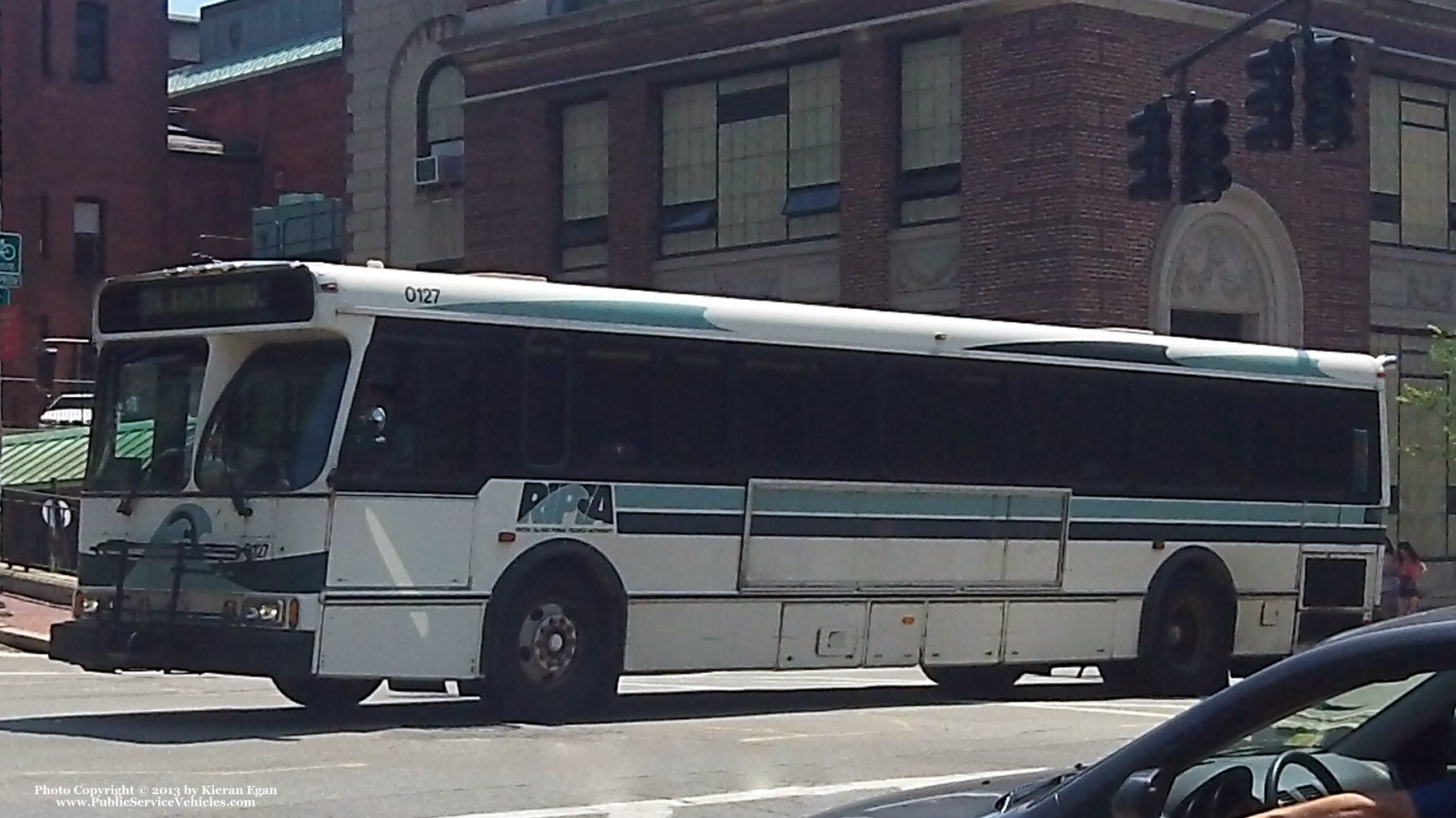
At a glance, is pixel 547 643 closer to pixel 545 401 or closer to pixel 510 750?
pixel 545 401

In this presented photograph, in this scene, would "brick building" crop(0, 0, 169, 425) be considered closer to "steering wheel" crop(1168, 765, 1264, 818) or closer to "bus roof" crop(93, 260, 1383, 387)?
"bus roof" crop(93, 260, 1383, 387)

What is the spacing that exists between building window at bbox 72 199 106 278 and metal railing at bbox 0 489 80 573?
76.5ft

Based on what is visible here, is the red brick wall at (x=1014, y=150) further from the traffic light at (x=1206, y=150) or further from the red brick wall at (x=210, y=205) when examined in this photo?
the red brick wall at (x=210, y=205)

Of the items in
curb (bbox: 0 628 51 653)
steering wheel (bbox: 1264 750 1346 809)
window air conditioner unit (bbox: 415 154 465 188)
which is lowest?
curb (bbox: 0 628 51 653)

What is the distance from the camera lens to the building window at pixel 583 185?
36.6 meters

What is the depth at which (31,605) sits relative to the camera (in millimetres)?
28984

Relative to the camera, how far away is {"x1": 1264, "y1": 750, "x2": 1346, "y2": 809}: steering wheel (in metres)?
4.68

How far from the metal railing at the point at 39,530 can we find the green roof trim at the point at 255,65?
85.6 ft

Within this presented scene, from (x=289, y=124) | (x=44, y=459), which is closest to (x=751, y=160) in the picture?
(x=44, y=459)

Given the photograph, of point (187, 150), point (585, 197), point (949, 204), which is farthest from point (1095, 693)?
point (187, 150)

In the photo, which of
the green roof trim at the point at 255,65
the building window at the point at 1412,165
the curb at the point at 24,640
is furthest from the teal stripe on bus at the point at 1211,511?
the green roof trim at the point at 255,65

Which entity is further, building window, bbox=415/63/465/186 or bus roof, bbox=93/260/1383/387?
building window, bbox=415/63/465/186

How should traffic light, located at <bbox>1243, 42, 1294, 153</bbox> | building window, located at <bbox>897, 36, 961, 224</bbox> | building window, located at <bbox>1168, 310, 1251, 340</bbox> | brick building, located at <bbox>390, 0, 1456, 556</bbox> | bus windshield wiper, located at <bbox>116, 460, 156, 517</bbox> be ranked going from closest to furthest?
bus windshield wiper, located at <bbox>116, 460, 156, 517</bbox> → traffic light, located at <bbox>1243, 42, 1294, 153</bbox> → brick building, located at <bbox>390, 0, 1456, 556</bbox> → building window, located at <bbox>897, 36, 961, 224</bbox> → building window, located at <bbox>1168, 310, 1251, 340</bbox>

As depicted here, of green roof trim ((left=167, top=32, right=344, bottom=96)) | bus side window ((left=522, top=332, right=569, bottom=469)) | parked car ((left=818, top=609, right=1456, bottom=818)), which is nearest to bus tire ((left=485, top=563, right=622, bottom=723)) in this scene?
bus side window ((left=522, top=332, right=569, bottom=469))
